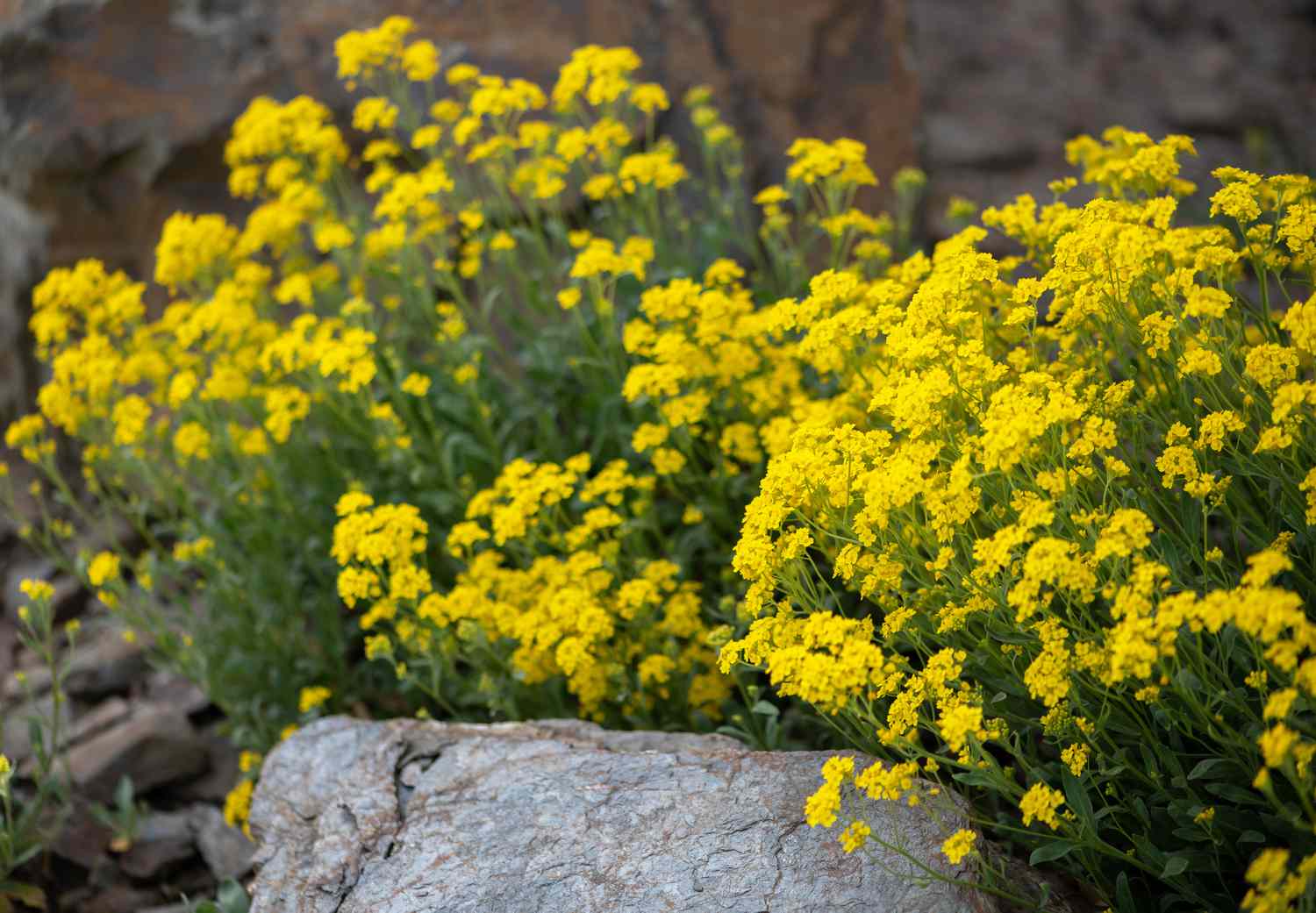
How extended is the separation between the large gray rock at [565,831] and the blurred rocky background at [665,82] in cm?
366

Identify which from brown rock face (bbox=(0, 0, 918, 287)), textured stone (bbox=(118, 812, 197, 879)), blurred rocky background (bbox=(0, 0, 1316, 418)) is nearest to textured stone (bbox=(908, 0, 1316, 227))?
blurred rocky background (bbox=(0, 0, 1316, 418))

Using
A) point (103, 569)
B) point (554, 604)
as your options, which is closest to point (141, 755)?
point (103, 569)

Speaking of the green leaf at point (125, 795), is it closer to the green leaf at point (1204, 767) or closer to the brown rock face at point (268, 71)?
the brown rock face at point (268, 71)

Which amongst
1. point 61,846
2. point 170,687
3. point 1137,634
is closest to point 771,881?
point 1137,634

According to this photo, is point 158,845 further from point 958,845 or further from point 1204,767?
point 1204,767

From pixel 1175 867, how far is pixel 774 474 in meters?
1.16

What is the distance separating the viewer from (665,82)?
20.6 feet

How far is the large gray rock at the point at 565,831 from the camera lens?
2857 mm

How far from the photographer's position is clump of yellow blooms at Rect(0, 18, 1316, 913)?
2.61m

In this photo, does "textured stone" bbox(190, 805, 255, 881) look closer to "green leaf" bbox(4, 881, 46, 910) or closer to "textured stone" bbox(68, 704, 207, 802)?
"textured stone" bbox(68, 704, 207, 802)

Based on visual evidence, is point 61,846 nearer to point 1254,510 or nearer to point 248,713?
point 248,713

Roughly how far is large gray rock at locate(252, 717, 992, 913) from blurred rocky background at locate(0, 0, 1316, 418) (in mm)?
3659

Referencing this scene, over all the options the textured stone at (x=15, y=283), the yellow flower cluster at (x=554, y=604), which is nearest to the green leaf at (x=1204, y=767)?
the yellow flower cluster at (x=554, y=604)

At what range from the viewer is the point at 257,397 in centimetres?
480
